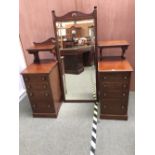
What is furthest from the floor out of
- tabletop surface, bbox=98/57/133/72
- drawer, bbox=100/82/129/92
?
tabletop surface, bbox=98/57/133/72

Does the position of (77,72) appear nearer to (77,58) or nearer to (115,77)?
Answer: (77,58)

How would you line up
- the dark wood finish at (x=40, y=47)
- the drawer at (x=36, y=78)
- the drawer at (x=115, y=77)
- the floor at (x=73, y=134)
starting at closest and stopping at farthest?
1. the floor at (x=73, y=134)
2. the drawer at (x=115, y=77)
3. the drawer at (x=36, y=78)
4. the dark wood finish at (x=40, y=47)

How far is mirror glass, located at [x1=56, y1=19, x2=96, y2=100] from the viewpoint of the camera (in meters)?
2.16

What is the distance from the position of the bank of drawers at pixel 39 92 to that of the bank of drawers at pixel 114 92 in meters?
0.72

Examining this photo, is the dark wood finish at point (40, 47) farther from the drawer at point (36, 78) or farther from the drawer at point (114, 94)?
the drawer at point (114, 94)

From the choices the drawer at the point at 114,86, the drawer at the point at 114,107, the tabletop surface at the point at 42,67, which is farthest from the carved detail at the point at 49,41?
the drawer at the point at 114,107

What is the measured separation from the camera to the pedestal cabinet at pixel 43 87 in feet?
6.71

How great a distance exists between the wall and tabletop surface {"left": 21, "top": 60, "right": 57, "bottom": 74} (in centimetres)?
47

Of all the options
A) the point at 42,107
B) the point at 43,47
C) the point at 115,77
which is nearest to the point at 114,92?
the point at 115,77

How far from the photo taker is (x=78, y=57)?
2.32m

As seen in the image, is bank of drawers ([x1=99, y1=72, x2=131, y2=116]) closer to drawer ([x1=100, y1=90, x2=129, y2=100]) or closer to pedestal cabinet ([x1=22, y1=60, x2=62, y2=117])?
drawer ([x1=100, y1=90, x2=129, y2=100])

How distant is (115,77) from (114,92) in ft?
0.68
